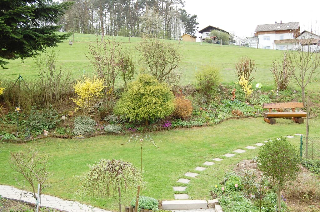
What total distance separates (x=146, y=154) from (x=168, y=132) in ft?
8.90

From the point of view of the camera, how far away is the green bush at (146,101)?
11281 mm

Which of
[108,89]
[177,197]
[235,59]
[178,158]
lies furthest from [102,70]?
[235,59]

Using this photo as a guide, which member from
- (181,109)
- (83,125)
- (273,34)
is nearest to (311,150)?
(181,109)

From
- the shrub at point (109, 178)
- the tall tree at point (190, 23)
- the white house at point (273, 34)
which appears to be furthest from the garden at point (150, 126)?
the tall tree at point (190, 23)

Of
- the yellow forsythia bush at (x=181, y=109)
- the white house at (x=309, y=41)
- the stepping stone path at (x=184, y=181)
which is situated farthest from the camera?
the yellow forsythia bush at (x=181, y=109)

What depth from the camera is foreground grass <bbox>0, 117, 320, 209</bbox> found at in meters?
6.61

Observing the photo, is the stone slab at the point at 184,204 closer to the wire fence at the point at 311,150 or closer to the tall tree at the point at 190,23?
the wire fence at the point at 311,150

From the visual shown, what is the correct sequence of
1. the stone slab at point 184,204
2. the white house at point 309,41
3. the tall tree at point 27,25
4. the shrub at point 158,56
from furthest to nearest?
the shrub at point 158,56 < the white house at point 309,41 < the tall tree at point 27,25 < the stone slab at point 184,204

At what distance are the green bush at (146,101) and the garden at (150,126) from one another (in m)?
0.04

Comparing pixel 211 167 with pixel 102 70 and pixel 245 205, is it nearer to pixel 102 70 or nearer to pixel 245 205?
pixel 245 205

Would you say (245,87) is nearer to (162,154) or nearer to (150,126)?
(150,126)

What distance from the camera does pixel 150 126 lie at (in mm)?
11945

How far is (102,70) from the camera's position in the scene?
13.0 m

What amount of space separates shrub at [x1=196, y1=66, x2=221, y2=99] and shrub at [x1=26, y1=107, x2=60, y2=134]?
707 centimetres
